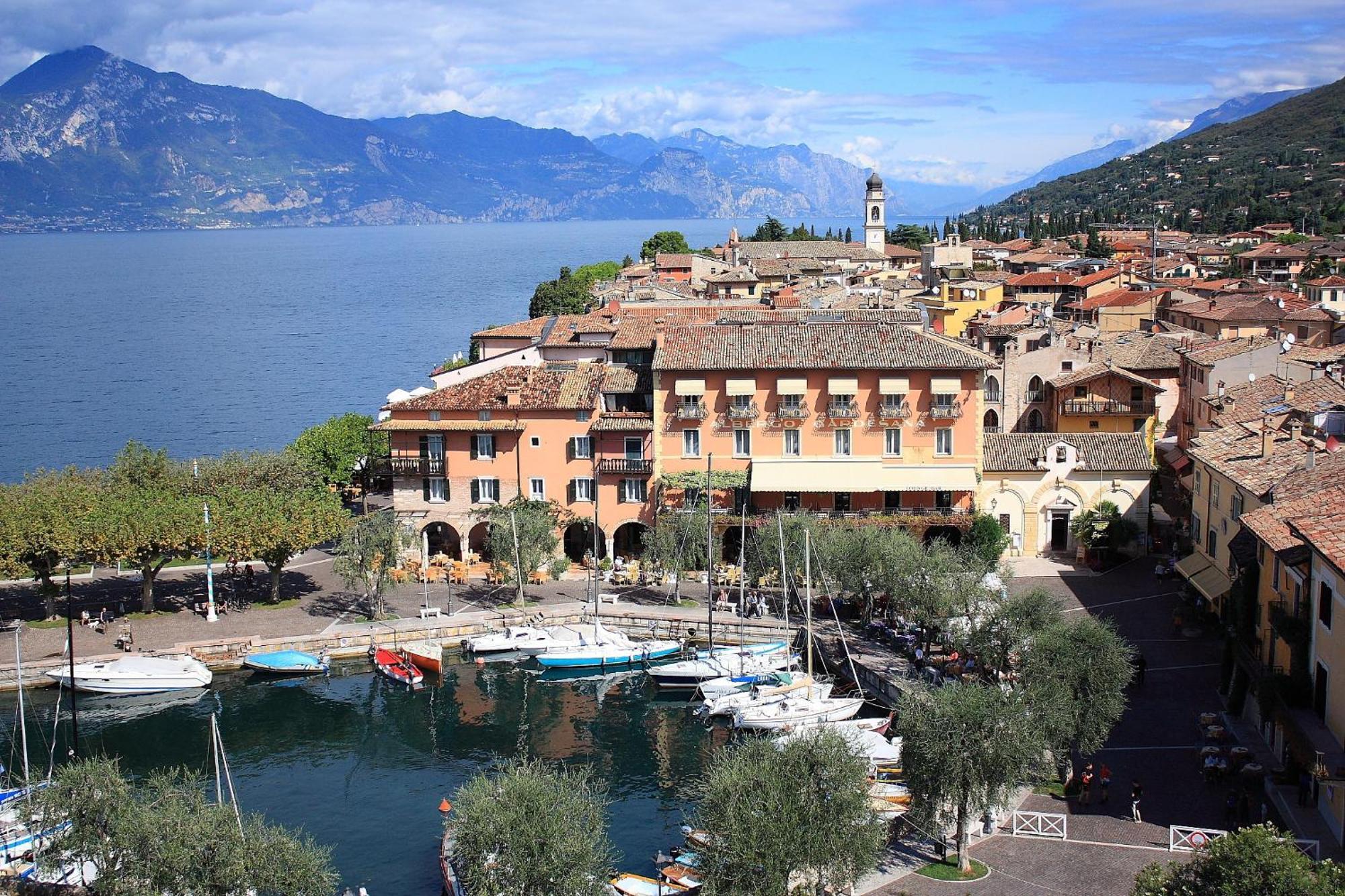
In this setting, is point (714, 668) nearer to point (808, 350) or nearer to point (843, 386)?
point (843, 386)

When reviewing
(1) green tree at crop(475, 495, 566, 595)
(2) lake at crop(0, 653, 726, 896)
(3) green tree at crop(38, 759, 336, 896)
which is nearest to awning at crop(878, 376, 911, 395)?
(1) green tree at crop(475, 495, 566, 595)

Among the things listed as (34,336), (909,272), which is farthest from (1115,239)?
(34,336)

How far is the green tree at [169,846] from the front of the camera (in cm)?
2567

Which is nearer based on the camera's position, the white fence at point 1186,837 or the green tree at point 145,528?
the white fence at point 1186,837

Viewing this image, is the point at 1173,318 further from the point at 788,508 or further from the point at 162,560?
the point at 162,560

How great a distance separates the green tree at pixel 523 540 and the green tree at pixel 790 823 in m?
24.0

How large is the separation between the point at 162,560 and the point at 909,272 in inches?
3542

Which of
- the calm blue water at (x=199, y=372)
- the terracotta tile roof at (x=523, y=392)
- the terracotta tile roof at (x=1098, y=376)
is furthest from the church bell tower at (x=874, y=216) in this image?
the terracotta tile roof at (x=523, y=392)

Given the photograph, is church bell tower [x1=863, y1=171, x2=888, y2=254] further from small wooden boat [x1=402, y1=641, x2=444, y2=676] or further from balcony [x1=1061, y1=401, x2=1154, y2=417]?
small wooden boat [x1=402, y1=641, x2=444, y2=676]

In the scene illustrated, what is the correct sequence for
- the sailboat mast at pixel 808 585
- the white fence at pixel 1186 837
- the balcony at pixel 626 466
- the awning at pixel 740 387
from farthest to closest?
the balcony at pixel 626 466 < the awning at pixel 740 387 < the sailboat mast at pixel 808 585 < the white fence at pixel 1186 837

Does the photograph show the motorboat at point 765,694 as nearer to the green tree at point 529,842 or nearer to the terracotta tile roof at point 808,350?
the green tree at point 529,842

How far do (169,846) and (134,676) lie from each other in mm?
19753

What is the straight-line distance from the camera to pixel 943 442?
5500 cm

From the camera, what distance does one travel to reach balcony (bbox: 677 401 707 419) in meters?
55.1
